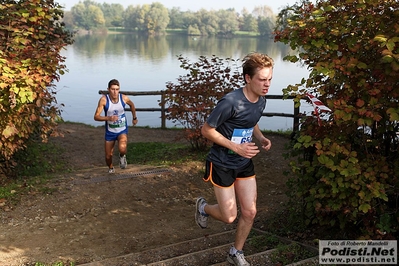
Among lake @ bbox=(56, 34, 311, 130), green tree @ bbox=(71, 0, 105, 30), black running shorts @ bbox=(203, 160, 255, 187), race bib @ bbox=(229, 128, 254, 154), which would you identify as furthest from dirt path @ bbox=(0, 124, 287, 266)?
green tree @ bbox=(71, 0, 105, 30)

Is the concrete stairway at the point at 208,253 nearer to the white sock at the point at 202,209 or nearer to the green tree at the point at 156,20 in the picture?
the white sock at the point at 202,209

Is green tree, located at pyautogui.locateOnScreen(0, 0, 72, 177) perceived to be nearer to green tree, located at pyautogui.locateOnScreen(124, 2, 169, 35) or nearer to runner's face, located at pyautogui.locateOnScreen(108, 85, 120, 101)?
runner's face, located at pyautogui.locateOnScreen(108, 85, 120, 101)

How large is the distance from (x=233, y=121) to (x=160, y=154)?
19.7 feet

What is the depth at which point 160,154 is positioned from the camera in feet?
31.7

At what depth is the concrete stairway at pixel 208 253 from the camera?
13.4 ft

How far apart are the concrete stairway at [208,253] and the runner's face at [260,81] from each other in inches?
58.5

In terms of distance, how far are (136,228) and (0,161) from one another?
301cm

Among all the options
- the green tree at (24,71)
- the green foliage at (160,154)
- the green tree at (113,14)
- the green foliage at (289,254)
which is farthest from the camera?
the green tree at (113,14)

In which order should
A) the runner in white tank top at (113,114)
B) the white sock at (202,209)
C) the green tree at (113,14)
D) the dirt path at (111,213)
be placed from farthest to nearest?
the green tree at (113,14)
the runner in white tank top at (113,114)
the dirt path at (111,213)
the white sock at (202,209)

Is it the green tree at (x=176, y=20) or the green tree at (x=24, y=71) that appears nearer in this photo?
the green tree at (x=24, y=71)

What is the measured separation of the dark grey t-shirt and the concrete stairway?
93 cm

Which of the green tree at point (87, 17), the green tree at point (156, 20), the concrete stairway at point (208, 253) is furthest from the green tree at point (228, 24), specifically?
the concrete stairway at point (208, 253)

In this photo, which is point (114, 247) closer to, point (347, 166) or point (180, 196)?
point (180, 196)

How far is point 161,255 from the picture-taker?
448 centimetres
